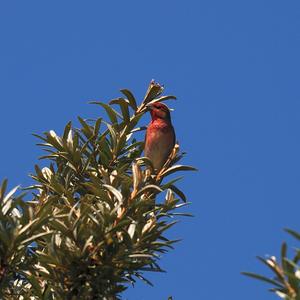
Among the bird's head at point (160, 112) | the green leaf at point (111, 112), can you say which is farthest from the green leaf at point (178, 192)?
the bird's head at point (160, 112)

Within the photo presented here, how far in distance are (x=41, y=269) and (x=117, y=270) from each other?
47cm

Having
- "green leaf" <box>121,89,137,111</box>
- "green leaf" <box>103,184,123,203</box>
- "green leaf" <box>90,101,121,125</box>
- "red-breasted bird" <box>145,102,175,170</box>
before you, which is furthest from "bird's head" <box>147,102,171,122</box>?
"green leaf" <box>103,184,123,203</box>

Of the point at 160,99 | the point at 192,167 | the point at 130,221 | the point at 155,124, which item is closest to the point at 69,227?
the point at 130,221

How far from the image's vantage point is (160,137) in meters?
9.09

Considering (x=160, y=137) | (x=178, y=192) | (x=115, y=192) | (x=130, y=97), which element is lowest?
(x=115, y=192)

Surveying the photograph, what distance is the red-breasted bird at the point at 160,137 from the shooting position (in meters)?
8.58

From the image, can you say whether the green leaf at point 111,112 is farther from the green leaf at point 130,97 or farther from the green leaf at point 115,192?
the green leaf at point 115,192

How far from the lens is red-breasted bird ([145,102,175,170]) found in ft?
28.1

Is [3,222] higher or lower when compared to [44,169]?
lower

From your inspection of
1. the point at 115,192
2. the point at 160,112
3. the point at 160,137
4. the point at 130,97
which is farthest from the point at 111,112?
the point at 160,137

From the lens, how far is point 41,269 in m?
4.61

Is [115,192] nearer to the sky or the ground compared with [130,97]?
nearer to the ground

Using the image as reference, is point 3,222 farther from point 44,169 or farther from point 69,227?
point 44,169

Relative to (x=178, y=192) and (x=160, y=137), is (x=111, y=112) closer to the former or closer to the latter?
(x=178, y=192)
